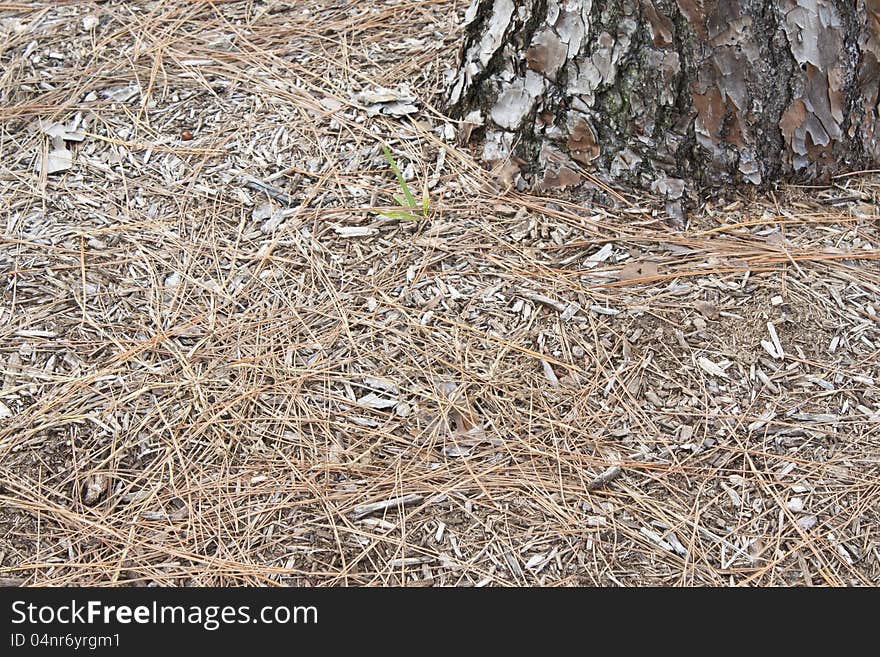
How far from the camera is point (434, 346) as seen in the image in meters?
2.07

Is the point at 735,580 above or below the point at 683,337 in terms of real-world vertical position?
below

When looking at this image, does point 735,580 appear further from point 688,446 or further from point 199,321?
point 199,321

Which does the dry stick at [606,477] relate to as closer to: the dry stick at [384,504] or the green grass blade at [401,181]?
the dry stick at [384,504]

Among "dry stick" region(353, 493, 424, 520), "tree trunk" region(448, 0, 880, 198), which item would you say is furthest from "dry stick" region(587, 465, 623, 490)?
"tree trunk" region(448, 0, 880, 198)

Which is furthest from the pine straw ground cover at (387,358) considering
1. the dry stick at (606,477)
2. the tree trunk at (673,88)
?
the tree trunk at (673,88)

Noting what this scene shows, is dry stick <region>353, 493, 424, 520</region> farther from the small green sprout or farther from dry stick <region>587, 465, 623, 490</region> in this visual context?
the small green sprout

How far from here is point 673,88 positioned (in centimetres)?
222

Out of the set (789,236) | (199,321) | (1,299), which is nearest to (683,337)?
(789,236)

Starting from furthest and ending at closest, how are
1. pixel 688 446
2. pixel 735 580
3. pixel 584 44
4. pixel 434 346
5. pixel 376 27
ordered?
pixel 376 27 < pixel 584 44 < pixel 434 346 < pixel 688 446 < pixel 735 580

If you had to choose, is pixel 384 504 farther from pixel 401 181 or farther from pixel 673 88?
pixel 673 88

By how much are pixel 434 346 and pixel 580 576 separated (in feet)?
2.06

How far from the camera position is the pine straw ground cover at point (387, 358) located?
1.83m

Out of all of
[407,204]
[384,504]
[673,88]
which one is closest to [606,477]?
[384,504]

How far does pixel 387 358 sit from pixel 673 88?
3.33 feet
